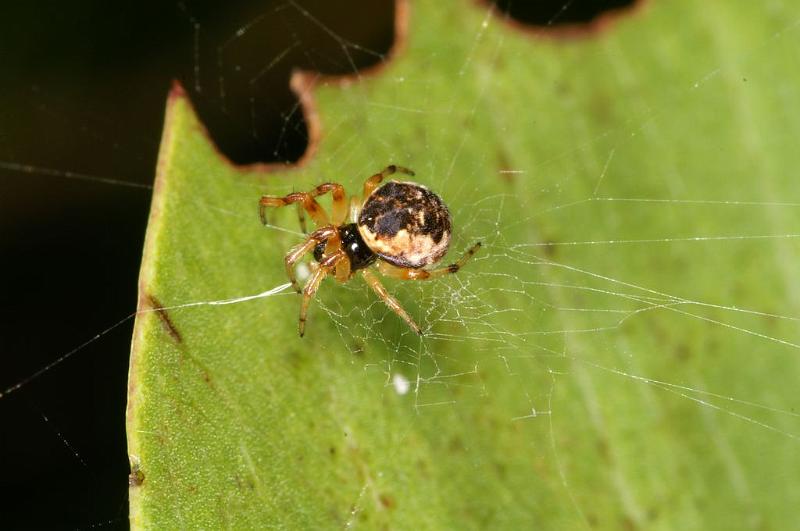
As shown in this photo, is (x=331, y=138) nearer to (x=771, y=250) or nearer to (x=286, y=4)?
(x=286, y=4)

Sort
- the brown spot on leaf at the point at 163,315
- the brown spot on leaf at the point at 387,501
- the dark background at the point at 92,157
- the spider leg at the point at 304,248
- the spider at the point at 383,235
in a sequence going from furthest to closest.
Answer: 1. the spider at the point at 383,235
2. the dark background at the point at 92,157
3. the spider leg at the point at 304,248
4. the brown spot on leaf at the point at 387,501
5. the brown spot on leaf at the point at 163,315

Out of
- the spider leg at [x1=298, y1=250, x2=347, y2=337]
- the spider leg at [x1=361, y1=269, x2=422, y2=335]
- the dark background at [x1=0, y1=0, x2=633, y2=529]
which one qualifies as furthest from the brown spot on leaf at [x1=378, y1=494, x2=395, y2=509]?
the dark background at [x1=0, y1=0, x2=633, y2=529]

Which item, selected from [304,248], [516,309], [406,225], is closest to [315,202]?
[304,248]

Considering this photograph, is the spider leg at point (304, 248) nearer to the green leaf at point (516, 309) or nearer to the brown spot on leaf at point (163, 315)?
the green leaf at point (516, 309)

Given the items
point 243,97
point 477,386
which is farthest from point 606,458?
point 243,97

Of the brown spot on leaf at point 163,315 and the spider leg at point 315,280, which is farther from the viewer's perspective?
the spider leg at point 315,280

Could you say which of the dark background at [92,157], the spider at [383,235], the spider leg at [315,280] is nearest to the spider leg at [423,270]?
the spider at [383,235]
